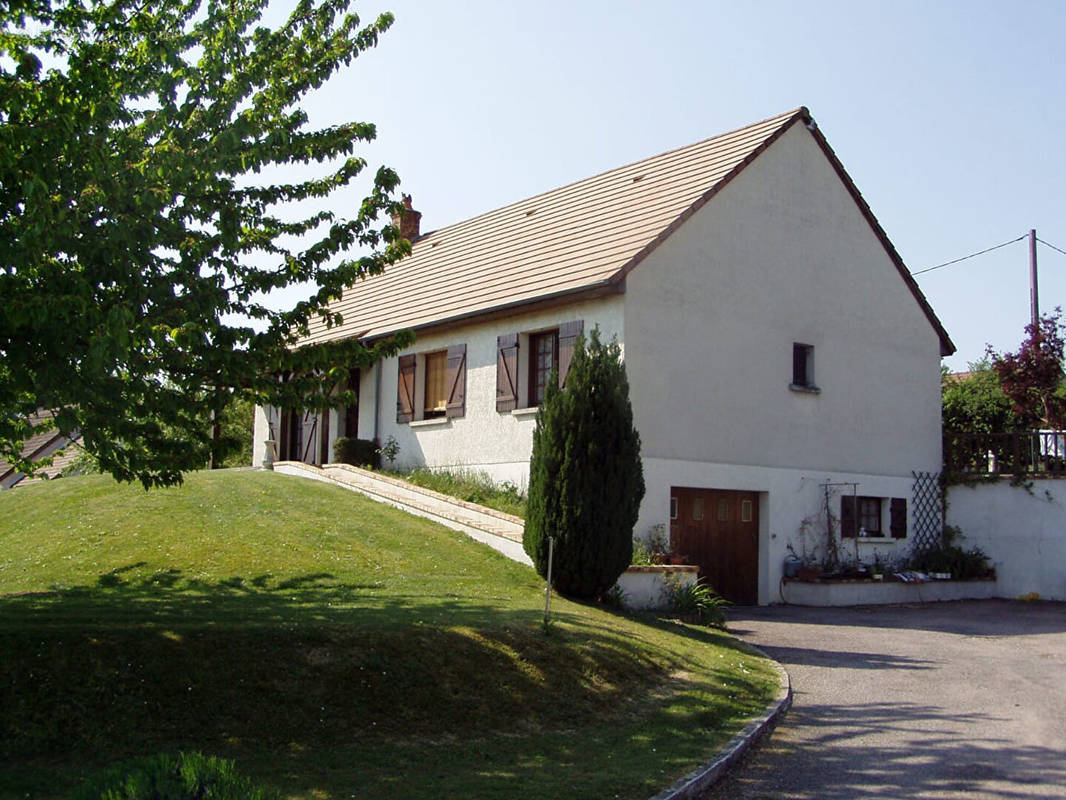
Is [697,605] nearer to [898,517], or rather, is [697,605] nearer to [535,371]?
[535,371]

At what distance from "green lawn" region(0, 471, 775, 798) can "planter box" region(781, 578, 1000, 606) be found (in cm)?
614

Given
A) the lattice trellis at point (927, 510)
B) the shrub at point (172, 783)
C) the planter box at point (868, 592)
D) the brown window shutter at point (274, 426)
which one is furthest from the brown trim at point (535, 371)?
the shrub at point (172, 783)

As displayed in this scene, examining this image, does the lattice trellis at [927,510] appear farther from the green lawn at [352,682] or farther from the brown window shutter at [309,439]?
the brown window shutter at [309,439]

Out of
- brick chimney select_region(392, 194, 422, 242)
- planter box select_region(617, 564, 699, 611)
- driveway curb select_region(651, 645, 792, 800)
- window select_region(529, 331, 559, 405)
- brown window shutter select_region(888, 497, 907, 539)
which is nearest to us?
driveway curb select_region(651, 645, 792, 800)

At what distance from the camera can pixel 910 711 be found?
9.93 meters

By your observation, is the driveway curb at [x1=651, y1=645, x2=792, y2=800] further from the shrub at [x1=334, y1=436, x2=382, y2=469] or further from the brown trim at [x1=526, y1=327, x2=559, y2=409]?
the shrub at [x1=334, y1=436, x2=382, y2=469]

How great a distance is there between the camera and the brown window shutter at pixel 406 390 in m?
22.5

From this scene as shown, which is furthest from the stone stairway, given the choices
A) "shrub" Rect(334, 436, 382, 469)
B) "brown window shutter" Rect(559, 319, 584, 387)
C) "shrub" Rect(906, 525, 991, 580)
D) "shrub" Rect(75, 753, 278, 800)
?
"shrub" Rect(75, 753, 278, 800)

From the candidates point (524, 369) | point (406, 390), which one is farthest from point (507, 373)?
point (406, 390)

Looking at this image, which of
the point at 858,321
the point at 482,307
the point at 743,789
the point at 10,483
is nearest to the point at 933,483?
the point at 858,321

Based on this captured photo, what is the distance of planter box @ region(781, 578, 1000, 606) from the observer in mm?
19312

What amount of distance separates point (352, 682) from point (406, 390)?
14.2m

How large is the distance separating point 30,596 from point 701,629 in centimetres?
832

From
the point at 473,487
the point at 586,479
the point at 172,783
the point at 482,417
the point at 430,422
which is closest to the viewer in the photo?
the point at 172,783
